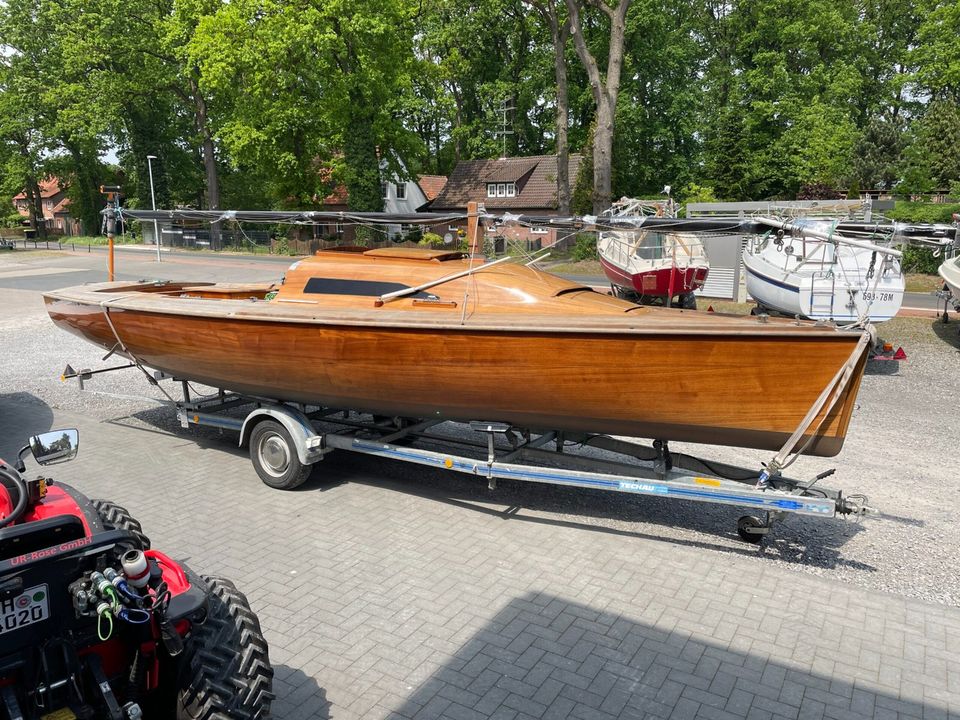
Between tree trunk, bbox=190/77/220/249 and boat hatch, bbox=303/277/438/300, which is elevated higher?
tree trunk, bbox=190/77/220/249

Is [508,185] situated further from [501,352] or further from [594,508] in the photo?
[501,352]

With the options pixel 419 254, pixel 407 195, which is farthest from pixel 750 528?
pixel 407 195

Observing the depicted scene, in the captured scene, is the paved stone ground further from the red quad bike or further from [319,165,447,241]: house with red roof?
[319,165,447,241]: house with red roof

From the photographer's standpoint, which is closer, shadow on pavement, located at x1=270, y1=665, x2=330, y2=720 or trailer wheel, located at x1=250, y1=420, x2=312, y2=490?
shadow on pavement, located at x1=270, y1=665, x2=330, y2=720

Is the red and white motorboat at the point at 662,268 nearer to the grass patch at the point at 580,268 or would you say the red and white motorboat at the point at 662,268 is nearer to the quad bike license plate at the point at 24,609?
the grass patch at the point at 580,268

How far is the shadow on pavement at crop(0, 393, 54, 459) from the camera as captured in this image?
738cm

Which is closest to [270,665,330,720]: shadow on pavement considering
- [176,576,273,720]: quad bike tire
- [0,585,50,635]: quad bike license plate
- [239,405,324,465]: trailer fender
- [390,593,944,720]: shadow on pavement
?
[390,593,944,720]: shadow on pavement

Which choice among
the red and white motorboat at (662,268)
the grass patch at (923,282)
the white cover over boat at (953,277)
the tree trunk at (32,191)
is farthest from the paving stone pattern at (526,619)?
the tree trunk at (32,191)

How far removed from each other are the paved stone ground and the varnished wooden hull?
87 centimetres

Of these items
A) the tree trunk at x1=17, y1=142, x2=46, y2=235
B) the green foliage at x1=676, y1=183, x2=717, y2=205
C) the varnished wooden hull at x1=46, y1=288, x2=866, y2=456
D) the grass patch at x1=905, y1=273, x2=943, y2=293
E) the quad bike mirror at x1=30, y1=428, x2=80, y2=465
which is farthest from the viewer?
the tree trunk at x1=17, y1=142, x2=46, y2=235

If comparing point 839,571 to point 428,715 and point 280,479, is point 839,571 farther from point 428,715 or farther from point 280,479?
point 280,479

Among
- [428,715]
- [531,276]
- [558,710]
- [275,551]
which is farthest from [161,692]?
[531,276]

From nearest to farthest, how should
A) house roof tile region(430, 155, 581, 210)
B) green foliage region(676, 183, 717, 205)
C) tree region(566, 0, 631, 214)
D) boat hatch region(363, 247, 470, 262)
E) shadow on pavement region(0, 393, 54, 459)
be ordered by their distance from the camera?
boat hatch region(363, 247, 470, 262)
shadow on pavement region(0, 393, 54, 459)
tree region(566, 0, 631, 214)
green foliage region(676, 183, 717, 205)
house roof tile region(430, 155, 581, 210)

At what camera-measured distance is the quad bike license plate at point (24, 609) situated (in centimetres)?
219
